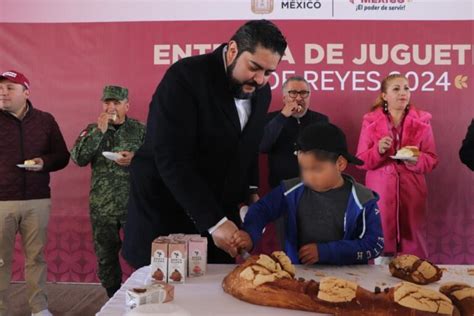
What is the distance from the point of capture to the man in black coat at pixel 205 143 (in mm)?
1716

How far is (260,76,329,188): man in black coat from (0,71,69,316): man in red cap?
1.29m

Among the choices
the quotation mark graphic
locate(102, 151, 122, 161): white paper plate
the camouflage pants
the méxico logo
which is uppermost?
the méxico logo

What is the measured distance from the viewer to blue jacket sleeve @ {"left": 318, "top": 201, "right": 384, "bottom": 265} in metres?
1.71

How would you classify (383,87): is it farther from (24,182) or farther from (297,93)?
(24,182)

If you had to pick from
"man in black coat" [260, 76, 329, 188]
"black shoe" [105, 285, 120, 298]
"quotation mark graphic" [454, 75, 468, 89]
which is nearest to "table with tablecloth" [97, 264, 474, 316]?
"man in black coat" [260, 76, 329, 188]

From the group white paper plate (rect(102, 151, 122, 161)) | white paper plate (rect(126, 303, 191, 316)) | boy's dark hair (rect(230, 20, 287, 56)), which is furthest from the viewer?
white paper plate (rect(102, 151, 122, 161))

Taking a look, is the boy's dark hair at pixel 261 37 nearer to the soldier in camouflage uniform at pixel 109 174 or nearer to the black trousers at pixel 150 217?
the black trousers at pixel 150 217

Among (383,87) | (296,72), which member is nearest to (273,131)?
(296,72)

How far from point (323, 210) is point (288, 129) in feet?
5.04

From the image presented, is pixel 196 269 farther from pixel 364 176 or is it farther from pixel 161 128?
pixel 364 176

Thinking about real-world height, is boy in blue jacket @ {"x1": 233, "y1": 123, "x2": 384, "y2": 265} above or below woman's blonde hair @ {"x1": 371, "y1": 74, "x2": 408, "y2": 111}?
below

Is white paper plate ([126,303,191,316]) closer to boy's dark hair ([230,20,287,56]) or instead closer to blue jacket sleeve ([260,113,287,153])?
boy's dark hair ([230,20,287,56])

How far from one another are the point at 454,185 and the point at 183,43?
2076 mm

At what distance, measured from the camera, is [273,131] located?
3379mm
